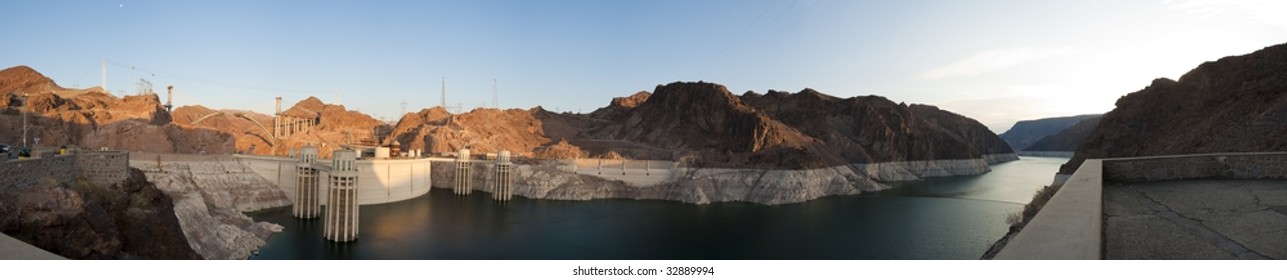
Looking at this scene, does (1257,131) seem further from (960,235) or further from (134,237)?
(134,237)

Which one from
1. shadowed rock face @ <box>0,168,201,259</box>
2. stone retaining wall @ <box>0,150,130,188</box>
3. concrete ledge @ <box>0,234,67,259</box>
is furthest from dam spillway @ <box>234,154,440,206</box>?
concrete ledge @ <box>0,234,67,259</box>

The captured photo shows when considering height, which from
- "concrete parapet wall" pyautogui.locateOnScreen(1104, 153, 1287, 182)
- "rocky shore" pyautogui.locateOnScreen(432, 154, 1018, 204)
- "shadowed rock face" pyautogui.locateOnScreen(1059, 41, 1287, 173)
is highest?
"shadowed rock face" pyautogui.locateOnScreen(1059, 41, 1287, 173)

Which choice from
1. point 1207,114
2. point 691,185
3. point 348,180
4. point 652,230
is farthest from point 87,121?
point 1207,114

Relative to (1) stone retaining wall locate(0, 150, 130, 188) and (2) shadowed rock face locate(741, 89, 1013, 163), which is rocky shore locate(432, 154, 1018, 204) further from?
(1) stone retaining wall locate(0, 150, 130, 188)

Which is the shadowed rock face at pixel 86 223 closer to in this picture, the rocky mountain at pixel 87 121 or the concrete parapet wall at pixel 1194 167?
the concrete parapet wall at pixel 1194 167

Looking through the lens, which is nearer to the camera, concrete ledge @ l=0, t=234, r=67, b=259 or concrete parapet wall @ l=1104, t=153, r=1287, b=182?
concrete ledge @ l=0, t=234, r=67, b=259

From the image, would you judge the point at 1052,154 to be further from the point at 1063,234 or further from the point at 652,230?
the point at 1063,234

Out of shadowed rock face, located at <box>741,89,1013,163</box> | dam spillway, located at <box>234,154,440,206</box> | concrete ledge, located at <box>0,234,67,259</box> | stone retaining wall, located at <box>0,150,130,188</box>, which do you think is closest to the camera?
concrete ledge, located at <box>0,234,67,259</box>
